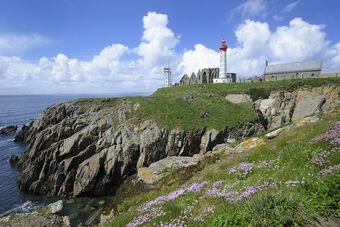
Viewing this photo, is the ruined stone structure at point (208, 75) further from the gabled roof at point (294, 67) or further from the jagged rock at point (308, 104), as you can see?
the jagged rock at point (308, 104)

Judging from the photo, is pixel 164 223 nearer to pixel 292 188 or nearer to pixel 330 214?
pixel 292 188

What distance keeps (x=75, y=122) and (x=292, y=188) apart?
41997mm

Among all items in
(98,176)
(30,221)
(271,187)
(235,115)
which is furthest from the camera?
(235,115)

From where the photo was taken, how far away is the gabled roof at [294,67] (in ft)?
259

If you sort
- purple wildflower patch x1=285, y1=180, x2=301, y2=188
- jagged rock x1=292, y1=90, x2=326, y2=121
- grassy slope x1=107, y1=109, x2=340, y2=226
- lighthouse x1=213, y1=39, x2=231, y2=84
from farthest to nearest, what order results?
1. lighthouse x1=213, y1=39, x2=231, y2=84
2. jagged rock x1=292, y1=90, x2=326, y2=121
3. purple wildflower patch x1=285, y1=180, x2=301, y2=188
4. grassy slope x1=107, y1=109, x2=340, y2=226

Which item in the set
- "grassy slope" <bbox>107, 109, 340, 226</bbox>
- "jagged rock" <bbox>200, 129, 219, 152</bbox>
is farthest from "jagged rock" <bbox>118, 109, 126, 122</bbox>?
"grassy slope" <bbox>107, 109, 340, 226</bbox>

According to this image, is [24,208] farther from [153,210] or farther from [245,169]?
[245,169]

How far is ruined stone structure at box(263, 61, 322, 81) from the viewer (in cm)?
7837

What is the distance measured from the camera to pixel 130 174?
35594 mm

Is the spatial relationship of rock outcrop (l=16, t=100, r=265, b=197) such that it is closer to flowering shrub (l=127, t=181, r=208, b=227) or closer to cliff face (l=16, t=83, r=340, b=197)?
cliff face (l=16, t=83, r=340, b=197)

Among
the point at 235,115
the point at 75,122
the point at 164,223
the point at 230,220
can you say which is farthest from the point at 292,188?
the point at 75,122

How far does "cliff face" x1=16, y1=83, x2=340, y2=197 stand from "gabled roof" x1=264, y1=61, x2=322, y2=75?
115 feet

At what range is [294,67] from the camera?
276ft

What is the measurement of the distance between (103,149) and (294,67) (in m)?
67.9
